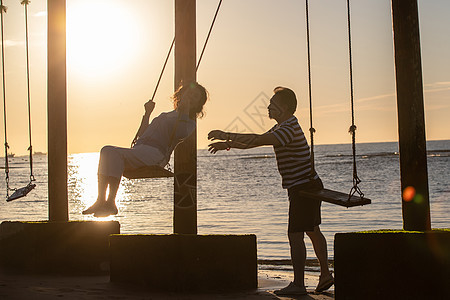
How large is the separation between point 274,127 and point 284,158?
0.37m

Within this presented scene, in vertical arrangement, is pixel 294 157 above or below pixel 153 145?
below

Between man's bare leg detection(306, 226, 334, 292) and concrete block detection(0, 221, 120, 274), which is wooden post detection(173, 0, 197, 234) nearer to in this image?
man's bare leg detection(306, 226, 334, 292)

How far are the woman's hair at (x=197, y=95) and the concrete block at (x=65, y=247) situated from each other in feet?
8.51

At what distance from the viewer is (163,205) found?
3253 centimetres

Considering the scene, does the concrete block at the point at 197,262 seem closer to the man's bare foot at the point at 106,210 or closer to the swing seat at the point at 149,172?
the swing seat at the point at 149,172

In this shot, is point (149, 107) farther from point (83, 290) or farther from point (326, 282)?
point (326, 282)

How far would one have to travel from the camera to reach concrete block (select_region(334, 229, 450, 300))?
5.92 m

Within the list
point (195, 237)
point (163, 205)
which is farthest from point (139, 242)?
point (163, 205)

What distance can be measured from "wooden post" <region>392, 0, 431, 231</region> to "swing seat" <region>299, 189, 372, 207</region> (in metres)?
0.41

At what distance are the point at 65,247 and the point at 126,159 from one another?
103 inches

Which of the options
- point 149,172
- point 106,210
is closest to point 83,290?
point 106,210

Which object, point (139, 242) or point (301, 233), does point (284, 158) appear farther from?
point (139, 242)

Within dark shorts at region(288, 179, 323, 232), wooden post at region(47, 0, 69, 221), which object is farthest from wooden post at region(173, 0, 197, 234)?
wooden post at region(47, 0, 69, 221)

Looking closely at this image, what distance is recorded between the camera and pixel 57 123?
379 inches
